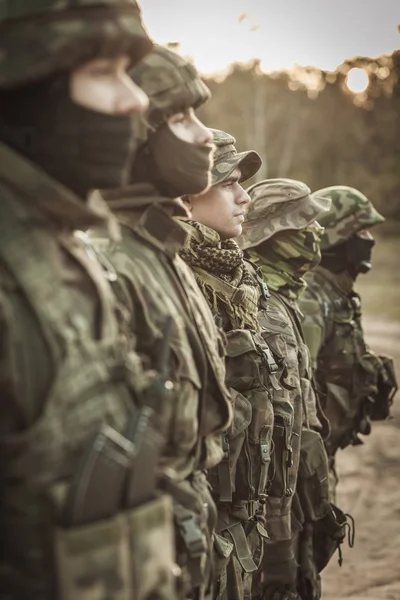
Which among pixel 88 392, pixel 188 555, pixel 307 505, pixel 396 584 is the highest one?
pixel 88 392

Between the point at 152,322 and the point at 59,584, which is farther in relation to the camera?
the point at 152,322

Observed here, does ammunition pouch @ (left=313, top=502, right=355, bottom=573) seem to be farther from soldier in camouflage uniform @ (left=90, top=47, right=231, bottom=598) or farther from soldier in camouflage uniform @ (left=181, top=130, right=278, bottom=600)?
soldier in camouflage uniform @ (left=90, top=47, right=231, bottom=598)

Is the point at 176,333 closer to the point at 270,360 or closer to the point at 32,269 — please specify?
the point at 32,269

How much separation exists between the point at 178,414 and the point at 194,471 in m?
0.31

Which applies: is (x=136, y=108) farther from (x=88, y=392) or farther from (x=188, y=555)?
(x=188, y=555)

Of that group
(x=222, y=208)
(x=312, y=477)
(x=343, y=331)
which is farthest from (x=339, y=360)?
(x=222, y=208)

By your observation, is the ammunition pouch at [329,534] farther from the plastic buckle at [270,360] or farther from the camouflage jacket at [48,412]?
the camouflage jacket at [48,412]

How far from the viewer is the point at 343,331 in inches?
301

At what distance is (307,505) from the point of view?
19.3ft

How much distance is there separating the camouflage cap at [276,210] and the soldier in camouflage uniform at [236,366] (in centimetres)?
122

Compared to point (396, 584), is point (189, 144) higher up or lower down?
higher up

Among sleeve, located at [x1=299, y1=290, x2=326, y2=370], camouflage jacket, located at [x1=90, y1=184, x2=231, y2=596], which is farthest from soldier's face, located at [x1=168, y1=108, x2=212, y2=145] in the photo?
sleeve, located at [x1=299, y1=290, x2=326, y2=370]

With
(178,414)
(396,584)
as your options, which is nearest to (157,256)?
(178,414)

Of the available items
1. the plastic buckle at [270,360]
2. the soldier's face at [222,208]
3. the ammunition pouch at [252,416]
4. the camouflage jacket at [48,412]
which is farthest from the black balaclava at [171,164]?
the plastic buckle at [270,360]
